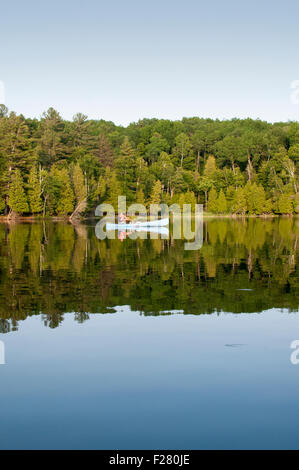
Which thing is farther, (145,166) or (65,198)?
(145,166)

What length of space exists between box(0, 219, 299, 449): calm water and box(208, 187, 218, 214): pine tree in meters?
Result: 74.3

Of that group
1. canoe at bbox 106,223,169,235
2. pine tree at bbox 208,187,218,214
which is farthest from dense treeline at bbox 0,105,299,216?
canoe at bbox 106,223,169,235

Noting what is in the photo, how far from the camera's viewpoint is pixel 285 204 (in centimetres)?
8950

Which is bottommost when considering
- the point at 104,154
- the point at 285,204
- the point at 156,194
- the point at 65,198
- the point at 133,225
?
the point at 133,225

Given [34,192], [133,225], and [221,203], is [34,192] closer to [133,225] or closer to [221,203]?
[133,225]

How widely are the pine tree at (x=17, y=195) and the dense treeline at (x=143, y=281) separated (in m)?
41.6

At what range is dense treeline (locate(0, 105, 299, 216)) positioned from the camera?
7344cm

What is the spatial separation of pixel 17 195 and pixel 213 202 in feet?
128

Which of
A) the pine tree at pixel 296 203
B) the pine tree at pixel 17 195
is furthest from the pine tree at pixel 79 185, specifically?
the pine tree at pixel 296 203

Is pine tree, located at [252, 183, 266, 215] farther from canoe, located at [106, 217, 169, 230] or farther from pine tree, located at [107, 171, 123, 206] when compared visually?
canoe, located at [106, 217, 169, 230]

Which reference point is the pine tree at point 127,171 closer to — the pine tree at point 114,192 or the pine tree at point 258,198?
the pine tree at point 114,192

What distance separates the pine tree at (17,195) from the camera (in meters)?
69.3

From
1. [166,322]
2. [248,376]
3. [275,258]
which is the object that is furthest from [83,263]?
[248,376]

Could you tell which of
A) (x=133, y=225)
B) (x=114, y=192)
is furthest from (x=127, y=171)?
(x=133, y=225)
